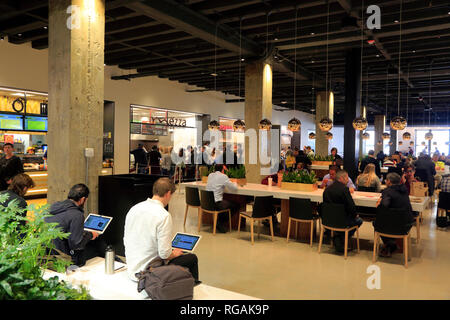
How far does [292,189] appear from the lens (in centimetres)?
692

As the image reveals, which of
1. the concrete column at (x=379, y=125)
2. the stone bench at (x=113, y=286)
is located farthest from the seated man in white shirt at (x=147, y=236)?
the concrete column at (x=379, y=125)

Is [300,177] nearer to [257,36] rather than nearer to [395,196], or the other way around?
[395,196]

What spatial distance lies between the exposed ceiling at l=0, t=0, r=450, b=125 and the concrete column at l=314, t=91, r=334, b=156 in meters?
1.12

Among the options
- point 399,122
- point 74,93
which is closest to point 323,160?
point 399,122

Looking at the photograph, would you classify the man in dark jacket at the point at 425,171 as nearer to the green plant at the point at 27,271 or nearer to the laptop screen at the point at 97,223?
the laptop screen at the point at 97,223

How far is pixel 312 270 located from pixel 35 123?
31.2 feet

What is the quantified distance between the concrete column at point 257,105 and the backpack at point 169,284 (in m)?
8.23

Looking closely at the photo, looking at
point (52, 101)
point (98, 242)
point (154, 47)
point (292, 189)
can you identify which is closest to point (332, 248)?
point (292, 189)

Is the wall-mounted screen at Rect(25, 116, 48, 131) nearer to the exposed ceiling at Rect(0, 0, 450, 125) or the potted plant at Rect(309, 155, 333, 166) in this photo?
the exposed ceiling at Rect(0, 0, 450, 125)

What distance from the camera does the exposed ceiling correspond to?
7016 mm
